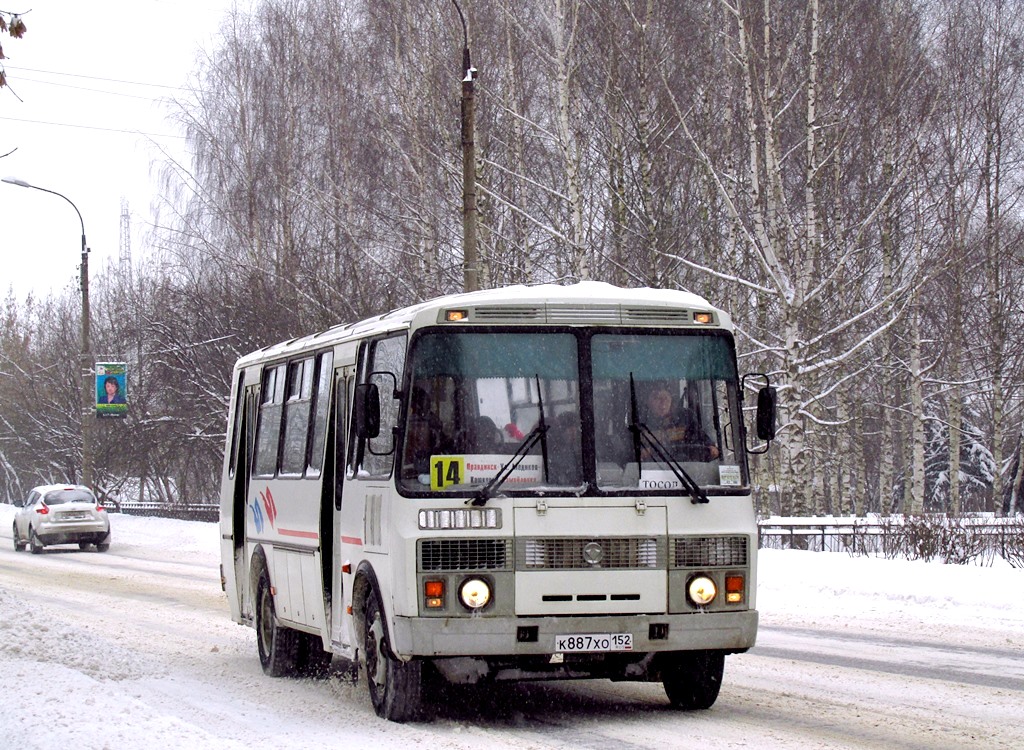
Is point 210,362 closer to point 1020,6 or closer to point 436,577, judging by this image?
point 1020,6

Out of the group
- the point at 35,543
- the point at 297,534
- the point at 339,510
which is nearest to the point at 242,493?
the point at 297,534

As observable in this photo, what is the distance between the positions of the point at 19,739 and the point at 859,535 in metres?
17.3

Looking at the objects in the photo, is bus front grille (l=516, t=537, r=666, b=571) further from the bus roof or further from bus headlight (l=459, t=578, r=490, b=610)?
the bus roof

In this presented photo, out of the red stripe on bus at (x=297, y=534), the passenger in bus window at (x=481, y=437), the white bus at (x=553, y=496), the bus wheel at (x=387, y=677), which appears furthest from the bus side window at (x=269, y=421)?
the passenger in bus window at (x=481, y=437)

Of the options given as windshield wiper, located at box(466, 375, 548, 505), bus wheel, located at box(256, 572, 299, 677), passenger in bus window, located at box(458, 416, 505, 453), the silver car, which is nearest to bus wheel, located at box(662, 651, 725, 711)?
windshield wiper, located at box(466, 375, 548, 505)

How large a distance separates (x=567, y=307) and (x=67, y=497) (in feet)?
94.8

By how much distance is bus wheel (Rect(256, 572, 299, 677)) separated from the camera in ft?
41.6

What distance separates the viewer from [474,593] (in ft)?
29.9

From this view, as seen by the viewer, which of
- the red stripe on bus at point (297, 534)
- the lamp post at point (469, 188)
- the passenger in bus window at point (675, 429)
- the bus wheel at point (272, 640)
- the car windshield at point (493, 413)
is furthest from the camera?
the lamp post at point (469, 188)

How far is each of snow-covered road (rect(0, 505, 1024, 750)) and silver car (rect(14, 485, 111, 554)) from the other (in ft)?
55.7

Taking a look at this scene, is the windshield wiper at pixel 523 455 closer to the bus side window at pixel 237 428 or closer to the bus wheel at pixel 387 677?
the bus wheel at pixel 387 677

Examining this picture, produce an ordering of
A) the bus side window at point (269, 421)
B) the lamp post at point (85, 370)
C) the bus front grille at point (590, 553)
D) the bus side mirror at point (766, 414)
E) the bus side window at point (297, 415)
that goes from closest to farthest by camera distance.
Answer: the bus front grille at point (590, 553) < the bus side mirror at point (766, 414) < the bus side window at point (297, 415) < the bus side window at point (269, 421) < the lamp post at point (85, 370)

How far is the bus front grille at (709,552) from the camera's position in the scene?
30.7 feet

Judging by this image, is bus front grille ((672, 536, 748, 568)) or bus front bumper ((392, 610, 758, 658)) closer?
bus front bumper ((392, 610, 758, 658))
